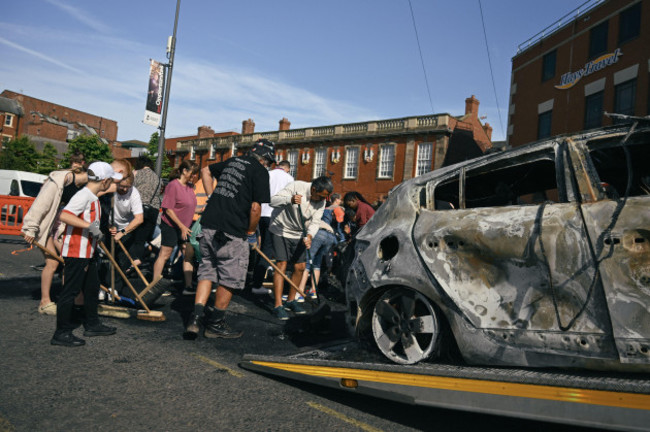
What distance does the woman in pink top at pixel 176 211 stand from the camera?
20.6ft

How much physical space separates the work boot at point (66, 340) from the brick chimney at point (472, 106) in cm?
3286

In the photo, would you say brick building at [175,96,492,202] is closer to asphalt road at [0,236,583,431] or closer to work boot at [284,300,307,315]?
work boot at [284,300,307,315]

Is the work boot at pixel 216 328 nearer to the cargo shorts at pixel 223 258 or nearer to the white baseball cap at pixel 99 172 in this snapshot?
the cargo shorts at pixel 223 258

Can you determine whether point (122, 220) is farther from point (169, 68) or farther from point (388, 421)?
point (169, 68)

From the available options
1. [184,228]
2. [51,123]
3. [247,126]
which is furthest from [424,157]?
[51,123]

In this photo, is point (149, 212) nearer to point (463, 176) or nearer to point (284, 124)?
point (463, 176)

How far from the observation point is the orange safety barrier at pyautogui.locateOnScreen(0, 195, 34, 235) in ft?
39.2

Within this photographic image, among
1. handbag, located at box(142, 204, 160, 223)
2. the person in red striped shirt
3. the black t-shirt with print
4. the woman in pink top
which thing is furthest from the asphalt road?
handbag, located at box(142, 204, 160, 223)

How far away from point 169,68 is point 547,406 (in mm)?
12547

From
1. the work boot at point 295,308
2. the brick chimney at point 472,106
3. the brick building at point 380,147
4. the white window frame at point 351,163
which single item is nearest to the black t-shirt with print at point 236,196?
the work boot at point 295,308

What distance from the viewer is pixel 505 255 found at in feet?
9.77

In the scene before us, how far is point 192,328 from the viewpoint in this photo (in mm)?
4402

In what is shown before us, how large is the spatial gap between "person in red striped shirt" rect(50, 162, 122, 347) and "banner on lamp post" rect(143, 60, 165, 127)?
27.8 ft

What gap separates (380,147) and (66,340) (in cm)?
3039
